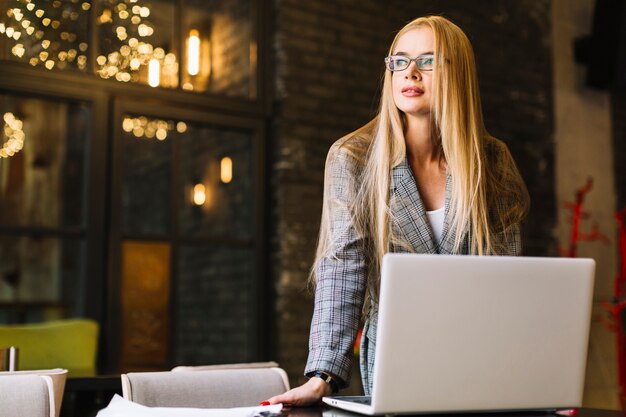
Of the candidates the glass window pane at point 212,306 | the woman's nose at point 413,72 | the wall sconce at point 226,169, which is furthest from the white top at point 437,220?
the wall sconce at point 226,169

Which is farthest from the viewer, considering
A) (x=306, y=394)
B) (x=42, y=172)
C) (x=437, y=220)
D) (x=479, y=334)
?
(x=42, y=172)

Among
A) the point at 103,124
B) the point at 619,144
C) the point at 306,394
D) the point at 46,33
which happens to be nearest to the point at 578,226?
the point at 619,144

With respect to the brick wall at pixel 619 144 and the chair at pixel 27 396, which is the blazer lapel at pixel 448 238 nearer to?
the chair at pixel 27 396

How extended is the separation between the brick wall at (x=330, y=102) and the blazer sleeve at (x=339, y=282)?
2658 mm

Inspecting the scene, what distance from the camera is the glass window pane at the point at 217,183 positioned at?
5199 millimetres

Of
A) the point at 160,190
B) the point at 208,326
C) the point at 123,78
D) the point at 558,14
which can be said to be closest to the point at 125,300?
the point at 208,326

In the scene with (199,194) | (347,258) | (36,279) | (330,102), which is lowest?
(36,279)

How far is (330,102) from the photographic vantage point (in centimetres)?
508

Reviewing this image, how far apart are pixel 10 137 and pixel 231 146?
1373 millimetres

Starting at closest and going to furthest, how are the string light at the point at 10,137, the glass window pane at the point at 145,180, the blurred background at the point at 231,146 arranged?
the blurred background at the point at 231,146
the string light at the point at 10,137
the glass window pane at the point at 145,180

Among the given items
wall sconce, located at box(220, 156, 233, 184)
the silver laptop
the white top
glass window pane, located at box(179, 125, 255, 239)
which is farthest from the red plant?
the silver laptop

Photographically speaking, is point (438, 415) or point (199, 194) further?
point (199, 194)

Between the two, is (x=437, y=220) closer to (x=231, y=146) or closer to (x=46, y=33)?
(x=46, y=33)

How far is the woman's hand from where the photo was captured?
147cm
